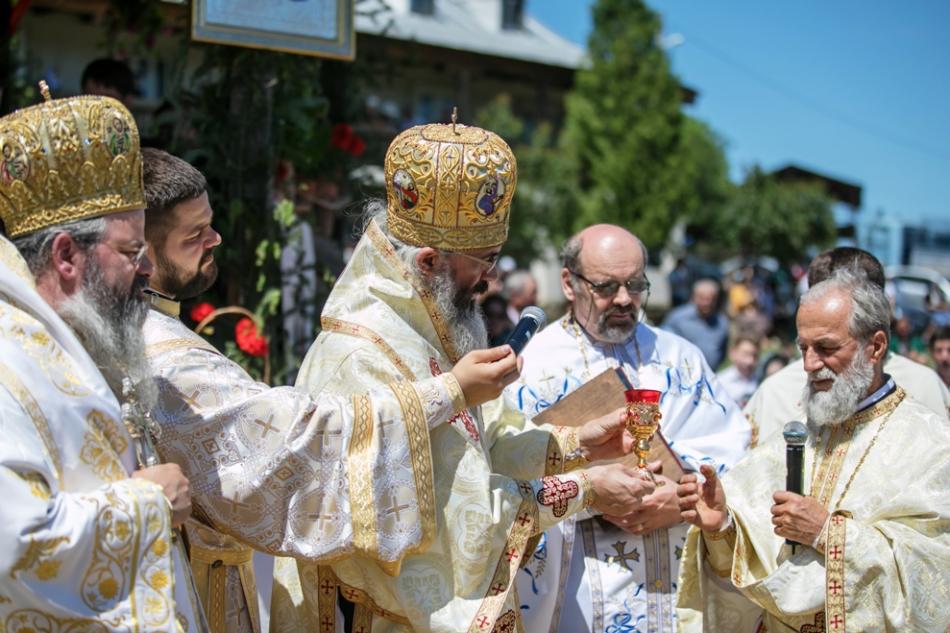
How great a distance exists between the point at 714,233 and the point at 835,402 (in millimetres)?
37381

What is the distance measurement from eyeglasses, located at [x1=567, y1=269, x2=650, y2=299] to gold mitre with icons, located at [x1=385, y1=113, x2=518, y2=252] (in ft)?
3.97

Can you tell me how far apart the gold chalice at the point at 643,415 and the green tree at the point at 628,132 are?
24.2m

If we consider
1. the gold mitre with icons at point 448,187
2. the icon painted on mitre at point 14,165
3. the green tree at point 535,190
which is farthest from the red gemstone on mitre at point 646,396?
the green tree at point 535,190

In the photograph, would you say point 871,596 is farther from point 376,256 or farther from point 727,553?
point 376,256

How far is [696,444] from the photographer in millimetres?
4535

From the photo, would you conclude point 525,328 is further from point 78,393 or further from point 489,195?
point 78,393

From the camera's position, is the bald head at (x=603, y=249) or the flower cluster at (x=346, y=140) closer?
the bald head at (x=603, y=249)

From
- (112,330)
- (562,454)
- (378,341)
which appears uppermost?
(112,330)

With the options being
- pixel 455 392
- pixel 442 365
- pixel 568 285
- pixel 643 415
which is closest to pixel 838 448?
pixel 643 415

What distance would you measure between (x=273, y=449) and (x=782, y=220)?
33.3 metres

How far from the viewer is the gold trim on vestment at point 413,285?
3432mm

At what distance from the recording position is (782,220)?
34344 mm

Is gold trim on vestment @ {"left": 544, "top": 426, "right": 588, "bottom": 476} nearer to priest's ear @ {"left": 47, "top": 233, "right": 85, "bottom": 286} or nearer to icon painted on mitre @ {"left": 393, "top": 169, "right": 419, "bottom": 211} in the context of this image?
icon painted on mitre @ {"left": 393, "top": 169, "right": 419, "bottom": 211}

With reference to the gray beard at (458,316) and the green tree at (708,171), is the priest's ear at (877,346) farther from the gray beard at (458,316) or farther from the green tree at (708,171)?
the green tree at (708,171)
